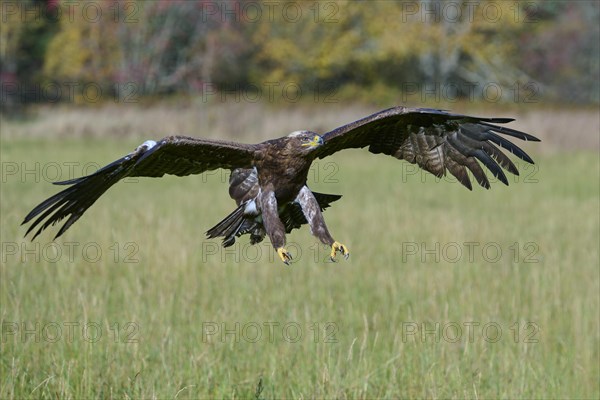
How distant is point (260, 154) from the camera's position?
5.82 metres

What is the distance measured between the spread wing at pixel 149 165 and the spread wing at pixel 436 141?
23.0 inches

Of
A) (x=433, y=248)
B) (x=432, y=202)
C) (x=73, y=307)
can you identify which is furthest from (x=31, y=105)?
(x=73, y=307)

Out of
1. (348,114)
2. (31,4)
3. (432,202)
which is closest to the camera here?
(432,202)

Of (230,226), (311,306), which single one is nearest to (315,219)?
(230,226)

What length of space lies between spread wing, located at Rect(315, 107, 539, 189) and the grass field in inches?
47.1

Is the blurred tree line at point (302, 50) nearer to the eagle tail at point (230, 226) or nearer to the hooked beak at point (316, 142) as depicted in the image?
the eagle tail at point (230, 226)

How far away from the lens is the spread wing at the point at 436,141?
6.00 metres

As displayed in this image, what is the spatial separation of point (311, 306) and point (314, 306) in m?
0.09

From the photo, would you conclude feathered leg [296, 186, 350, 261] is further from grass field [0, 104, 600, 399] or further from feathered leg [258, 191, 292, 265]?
grass field [0, 104, 600, 399]

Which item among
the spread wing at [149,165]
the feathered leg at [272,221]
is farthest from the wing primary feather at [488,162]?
the spread wing at [149,165]

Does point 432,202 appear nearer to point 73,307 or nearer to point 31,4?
point 73,307

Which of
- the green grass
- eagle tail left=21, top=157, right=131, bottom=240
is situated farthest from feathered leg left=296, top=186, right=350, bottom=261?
eagle tail left=21, top=157, right=131, bottom=240

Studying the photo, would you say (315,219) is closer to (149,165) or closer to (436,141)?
(149,165)

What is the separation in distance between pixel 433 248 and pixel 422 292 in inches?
92.1
